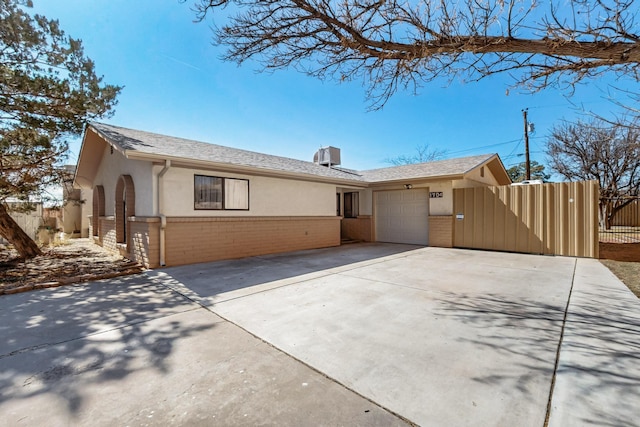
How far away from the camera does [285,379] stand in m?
2.51

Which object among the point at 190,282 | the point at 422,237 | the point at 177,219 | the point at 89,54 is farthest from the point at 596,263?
the point at 89,54

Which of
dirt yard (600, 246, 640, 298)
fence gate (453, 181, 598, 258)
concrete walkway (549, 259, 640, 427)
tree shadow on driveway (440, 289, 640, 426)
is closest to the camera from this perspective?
concrete walkway (549, 259, 640, 427)

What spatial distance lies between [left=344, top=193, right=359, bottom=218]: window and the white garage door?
118 centimetres

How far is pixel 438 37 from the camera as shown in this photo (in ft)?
12.6

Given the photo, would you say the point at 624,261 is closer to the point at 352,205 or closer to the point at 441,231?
the point at 441,231

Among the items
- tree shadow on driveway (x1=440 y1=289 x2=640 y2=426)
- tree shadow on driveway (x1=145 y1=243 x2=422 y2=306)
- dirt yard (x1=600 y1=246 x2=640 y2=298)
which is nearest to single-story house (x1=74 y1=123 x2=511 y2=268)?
tree shadow on driveway (x1=145 y1=243 x2=422 y2=306)

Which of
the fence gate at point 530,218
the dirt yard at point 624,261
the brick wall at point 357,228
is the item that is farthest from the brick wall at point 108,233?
the dirt yard at point 624,261

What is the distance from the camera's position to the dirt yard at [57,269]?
5.74m

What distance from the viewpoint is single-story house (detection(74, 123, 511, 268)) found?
753cm

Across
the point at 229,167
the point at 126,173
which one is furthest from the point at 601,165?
the point at 126,173

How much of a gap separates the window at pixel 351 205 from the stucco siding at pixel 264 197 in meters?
2.17

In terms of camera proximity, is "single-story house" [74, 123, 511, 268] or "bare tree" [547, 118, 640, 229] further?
"bare tree" [547, 118, 640, 229]

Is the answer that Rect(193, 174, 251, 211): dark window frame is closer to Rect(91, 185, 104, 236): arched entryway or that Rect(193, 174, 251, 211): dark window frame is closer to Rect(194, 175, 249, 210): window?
Rect(194, 175, 249, 210): window

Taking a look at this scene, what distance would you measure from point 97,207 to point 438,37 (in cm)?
1453
